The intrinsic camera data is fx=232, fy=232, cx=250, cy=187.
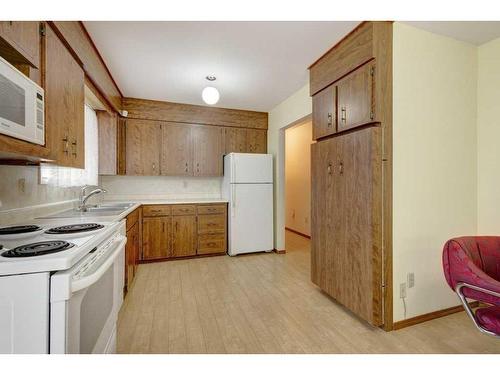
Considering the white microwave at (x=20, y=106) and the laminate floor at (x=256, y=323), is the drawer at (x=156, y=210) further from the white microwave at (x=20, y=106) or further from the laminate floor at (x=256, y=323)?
the white microwave at (x=20, y=106)

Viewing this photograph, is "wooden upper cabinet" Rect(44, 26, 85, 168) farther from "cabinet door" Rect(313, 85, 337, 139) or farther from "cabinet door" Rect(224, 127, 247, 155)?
"cabinet door" Rect(224, 127, 247, 155)

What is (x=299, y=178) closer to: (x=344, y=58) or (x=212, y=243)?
(x=212, y=243)

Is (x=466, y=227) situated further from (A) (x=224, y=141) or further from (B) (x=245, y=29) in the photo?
(A) (x=224, y=141)

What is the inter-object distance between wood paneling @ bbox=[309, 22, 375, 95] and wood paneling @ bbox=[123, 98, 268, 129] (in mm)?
1723

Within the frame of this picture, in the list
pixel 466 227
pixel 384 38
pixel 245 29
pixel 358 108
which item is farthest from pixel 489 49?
pixel 245 29

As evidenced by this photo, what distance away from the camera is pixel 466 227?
83.3 inches

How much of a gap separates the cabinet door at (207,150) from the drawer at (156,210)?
2.62 ft

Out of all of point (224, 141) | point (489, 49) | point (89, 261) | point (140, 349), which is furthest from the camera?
point (224, 141)

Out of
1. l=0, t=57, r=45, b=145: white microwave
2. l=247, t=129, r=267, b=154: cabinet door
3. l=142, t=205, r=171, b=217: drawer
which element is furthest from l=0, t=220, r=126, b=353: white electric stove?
l=247, t=129, r=267, b=154: cabinet door

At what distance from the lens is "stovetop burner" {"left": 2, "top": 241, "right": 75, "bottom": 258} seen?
0.91 metres

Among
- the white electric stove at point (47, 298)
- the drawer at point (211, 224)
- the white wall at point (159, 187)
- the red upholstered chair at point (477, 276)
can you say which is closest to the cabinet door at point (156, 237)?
the drawer at point (211, 224)

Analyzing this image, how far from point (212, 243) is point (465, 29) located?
373 cm

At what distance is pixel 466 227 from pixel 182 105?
3907 mm

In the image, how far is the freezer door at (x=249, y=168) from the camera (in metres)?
3.70
